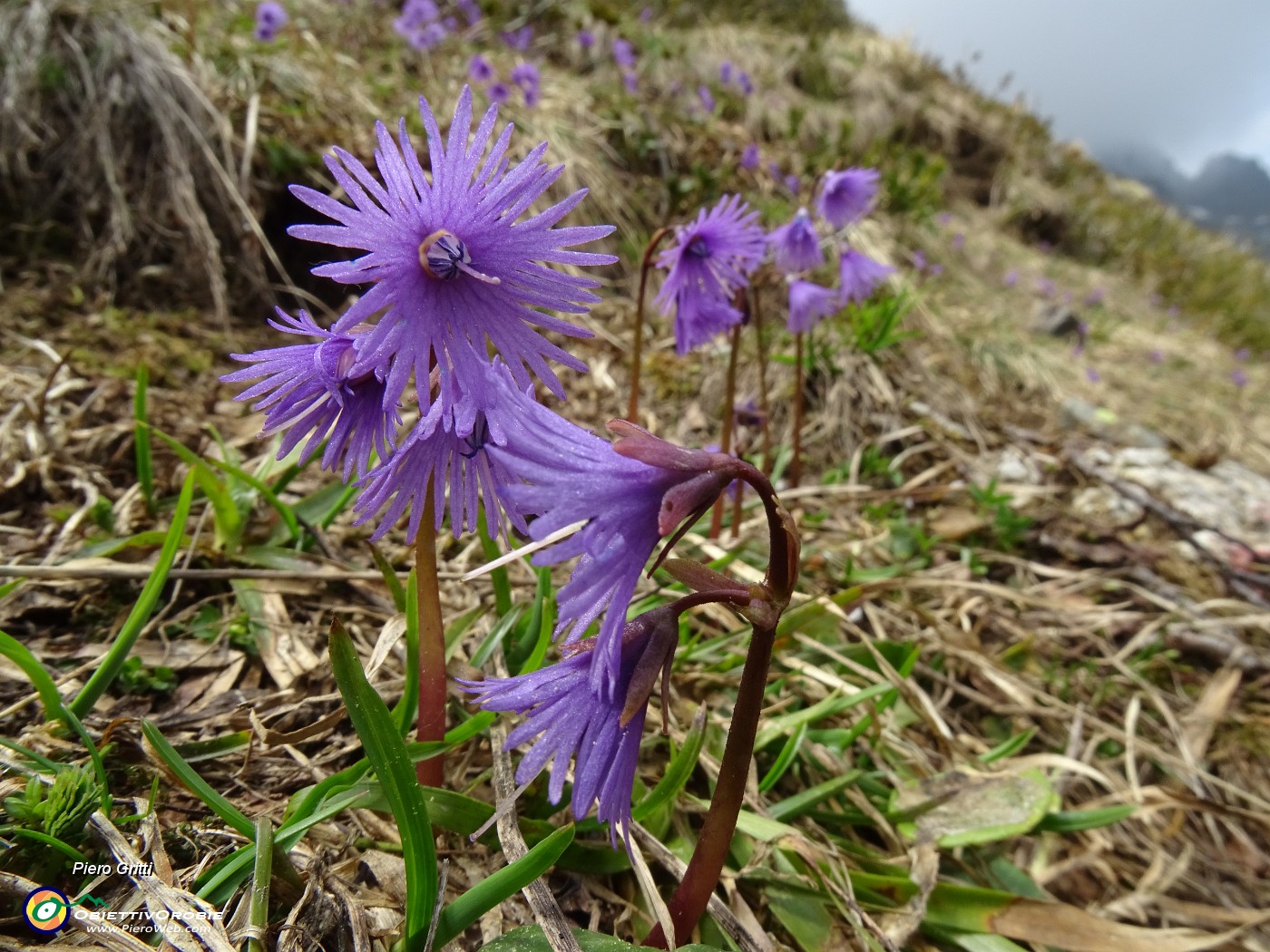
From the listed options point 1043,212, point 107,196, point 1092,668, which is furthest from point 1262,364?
point 107,196

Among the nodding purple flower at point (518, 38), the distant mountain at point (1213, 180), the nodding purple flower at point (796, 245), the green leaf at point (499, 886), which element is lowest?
the green leaf at point (499, 886)

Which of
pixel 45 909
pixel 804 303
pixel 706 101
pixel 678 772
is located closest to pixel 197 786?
pixel 45 909

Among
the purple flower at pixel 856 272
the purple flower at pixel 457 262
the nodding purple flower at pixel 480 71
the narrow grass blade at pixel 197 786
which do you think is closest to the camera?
the purple flower at pixel 457 262

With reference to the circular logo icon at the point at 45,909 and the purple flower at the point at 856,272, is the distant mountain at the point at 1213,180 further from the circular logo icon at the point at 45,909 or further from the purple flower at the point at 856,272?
the circular logo icon at the point at 45,909

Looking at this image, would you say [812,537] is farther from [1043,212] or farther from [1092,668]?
[1043,212]

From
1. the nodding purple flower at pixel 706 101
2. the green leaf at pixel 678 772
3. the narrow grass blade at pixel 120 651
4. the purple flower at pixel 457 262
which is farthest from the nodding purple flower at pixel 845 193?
the nodding purple flower at pixel 706 101

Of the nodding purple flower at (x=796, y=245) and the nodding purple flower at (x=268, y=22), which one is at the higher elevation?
the nodding purple flower at (x=268, y=22)

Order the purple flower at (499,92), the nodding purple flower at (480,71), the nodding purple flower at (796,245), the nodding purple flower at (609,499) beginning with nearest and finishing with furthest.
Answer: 1. the nodding purple flower at (609,499)
2. the nodding purple flower at (796,245)
3. the purple flower at (499,92)
4. the nodding purple flower at (480,71)

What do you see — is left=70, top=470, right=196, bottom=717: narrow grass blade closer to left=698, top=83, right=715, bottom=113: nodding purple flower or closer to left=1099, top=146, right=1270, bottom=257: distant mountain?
left=698, top=83, right=715, bottom=113: nodding purple flower
